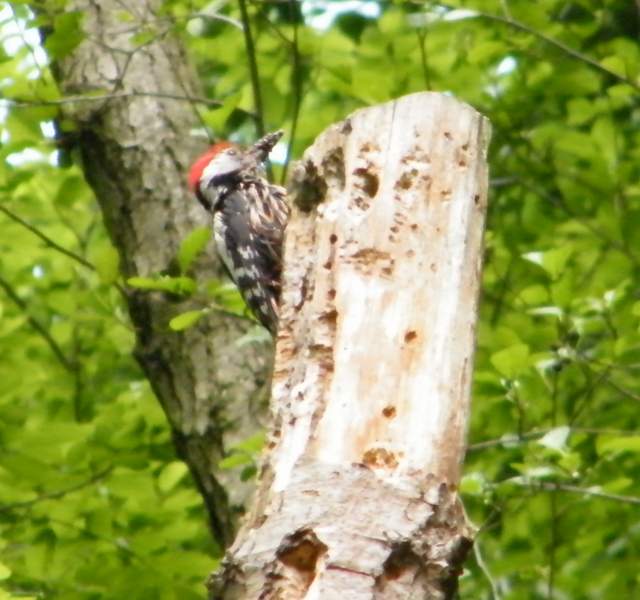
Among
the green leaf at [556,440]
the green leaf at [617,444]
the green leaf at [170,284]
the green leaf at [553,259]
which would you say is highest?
the green leaf at [553,259]

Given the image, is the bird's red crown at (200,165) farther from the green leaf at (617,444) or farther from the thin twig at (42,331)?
the green leaf at (617,444)

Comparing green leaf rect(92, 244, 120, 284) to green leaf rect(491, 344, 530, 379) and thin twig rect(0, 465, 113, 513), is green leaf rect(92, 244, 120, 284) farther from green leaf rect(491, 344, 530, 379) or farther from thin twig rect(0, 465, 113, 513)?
green leaf rect(491, 344, 530, 379)

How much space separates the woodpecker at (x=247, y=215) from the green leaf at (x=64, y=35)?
583mm

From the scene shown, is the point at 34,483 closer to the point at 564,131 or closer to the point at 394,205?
the point at 394,205

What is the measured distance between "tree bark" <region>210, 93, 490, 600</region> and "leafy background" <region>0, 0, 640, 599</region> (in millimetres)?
1003

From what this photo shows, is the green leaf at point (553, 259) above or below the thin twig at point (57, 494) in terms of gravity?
above

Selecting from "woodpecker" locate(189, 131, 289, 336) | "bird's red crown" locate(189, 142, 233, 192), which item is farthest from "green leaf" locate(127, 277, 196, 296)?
"bird's red crown" locate(189, 142, 233, 192)

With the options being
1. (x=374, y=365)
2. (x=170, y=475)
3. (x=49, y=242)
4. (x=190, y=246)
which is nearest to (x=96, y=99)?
(x=49, y=242)

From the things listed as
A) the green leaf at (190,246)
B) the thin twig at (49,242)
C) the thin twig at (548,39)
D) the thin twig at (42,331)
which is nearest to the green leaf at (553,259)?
the thin twig at (548,39)

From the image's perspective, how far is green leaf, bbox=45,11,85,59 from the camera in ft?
13.7

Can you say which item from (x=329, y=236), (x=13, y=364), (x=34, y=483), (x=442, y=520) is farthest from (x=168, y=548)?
(x=442, y=520)

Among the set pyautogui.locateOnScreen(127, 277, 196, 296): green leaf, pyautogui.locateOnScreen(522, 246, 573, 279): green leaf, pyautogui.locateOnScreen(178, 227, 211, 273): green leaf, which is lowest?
pyautogui.locateOnScreen(127, 277, 196, 296): green leaf

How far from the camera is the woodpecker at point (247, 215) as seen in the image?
447 cm

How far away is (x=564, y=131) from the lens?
18.9ft
